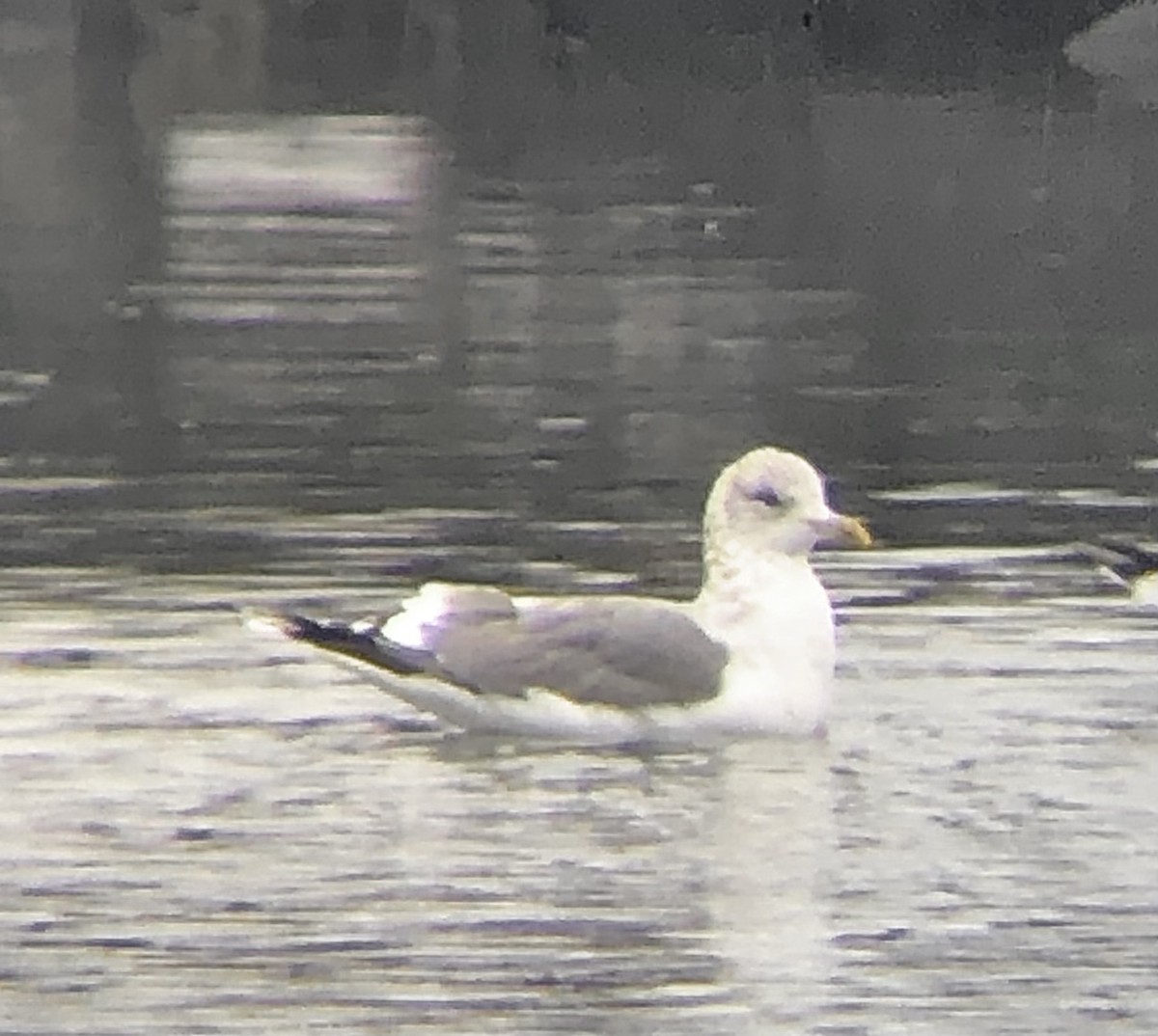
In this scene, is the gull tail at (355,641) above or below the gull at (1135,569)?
below

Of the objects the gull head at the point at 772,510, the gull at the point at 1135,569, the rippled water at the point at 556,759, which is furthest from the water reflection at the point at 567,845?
the gull head at the point at 772,510

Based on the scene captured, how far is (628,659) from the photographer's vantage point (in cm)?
935

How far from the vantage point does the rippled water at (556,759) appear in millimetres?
7555

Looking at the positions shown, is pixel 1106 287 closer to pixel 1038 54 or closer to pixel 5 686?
pixel 5 686

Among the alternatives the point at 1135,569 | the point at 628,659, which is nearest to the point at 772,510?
the point at 628,659

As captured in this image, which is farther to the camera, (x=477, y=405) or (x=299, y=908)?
(x=477, y=405)

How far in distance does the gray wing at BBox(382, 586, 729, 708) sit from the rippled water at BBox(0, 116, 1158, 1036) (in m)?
0.17

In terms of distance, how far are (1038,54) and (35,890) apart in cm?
3137

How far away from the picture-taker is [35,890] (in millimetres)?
8062

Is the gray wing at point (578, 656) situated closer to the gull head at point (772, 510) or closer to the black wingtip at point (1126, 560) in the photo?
the gull head at point (772, 510)

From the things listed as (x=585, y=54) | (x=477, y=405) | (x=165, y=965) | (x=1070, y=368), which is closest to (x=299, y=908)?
(x=165, y=965)

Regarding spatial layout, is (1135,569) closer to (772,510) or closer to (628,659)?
(772,510)

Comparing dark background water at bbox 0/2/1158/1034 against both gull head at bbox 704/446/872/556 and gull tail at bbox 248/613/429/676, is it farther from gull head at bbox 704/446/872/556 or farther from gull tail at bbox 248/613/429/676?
gull head at bbox 704/446/872/556

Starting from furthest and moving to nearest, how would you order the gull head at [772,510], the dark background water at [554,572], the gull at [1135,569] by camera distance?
the gull at [1135,569] < the gull head at [772,510] < the dark background water at [554,572]
